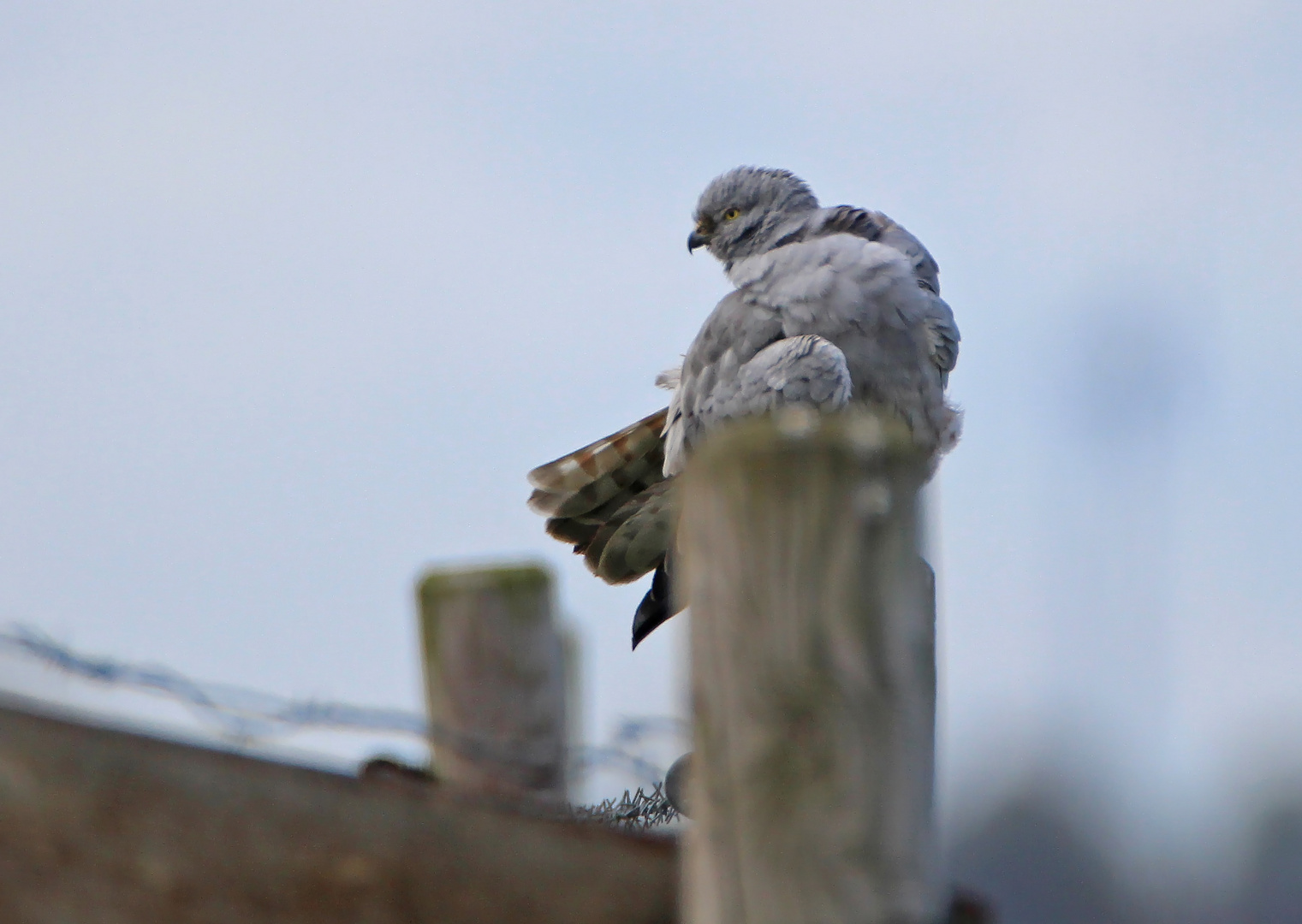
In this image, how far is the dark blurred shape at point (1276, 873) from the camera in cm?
3862

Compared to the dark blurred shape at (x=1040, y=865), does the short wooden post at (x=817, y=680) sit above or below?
above

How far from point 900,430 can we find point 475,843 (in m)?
0.79

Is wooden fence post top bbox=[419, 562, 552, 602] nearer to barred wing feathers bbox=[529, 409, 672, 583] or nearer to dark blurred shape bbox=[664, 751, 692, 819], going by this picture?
dark blurred shape bbox=[664, 751, 692, 819]

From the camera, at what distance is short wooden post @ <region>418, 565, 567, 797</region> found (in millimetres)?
2834

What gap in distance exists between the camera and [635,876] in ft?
6.15

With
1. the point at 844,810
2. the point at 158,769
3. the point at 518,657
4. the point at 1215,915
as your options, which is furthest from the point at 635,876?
the point at 1215,915

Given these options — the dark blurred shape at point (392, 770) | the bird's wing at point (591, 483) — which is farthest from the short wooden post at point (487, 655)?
the bird's wing at point (591, 483)

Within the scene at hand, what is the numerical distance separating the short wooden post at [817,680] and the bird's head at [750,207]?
408cm

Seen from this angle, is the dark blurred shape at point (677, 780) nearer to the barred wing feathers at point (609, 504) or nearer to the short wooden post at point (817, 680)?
the short wooden post at point (817, 680)

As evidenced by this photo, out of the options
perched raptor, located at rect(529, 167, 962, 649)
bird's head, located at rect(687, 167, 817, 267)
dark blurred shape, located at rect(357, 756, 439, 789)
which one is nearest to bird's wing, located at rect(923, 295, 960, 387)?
perched raptor, located at rect(529, 167, 962, 649)

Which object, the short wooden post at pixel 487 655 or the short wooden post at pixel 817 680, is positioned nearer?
the short wooden post at pixel 817 680

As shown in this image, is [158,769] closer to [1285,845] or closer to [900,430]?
[900,430]

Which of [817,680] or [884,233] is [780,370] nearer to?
[884,233]

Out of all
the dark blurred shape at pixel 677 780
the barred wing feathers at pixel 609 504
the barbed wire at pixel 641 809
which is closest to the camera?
the dark blurred shape at pixel 677 780
